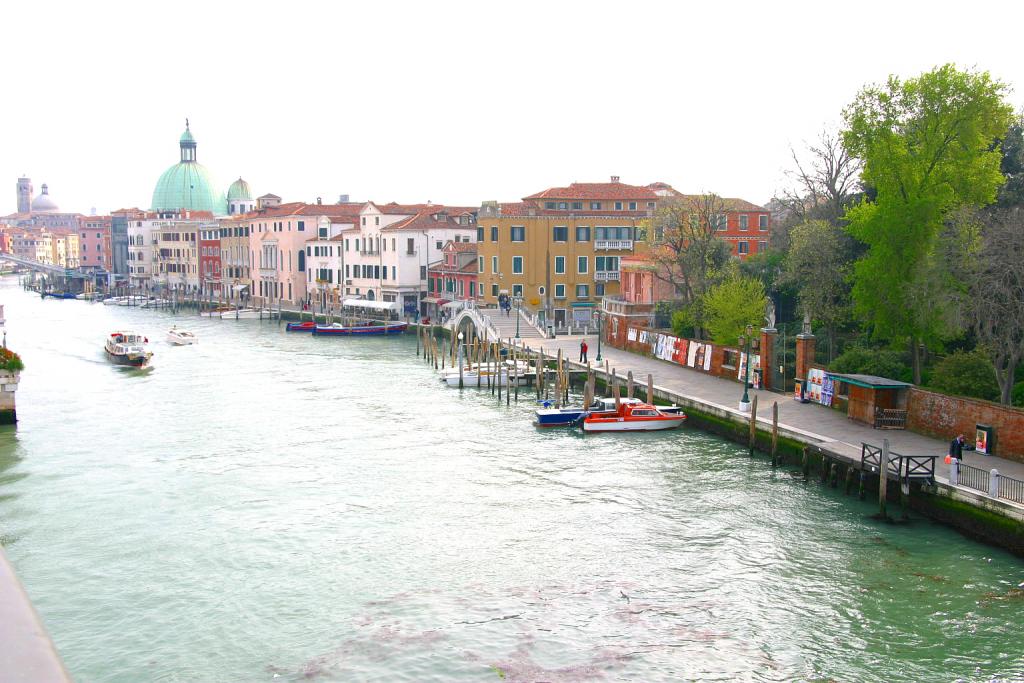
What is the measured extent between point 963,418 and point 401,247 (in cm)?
5079

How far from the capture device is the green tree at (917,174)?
27781 mm

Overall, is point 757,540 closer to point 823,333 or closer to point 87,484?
point 87,484

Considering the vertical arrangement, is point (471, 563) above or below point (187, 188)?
below

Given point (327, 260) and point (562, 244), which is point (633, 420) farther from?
point (327, 260)

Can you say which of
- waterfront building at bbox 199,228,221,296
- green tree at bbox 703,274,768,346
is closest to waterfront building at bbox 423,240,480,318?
green tree at bbox 703,274,768,346

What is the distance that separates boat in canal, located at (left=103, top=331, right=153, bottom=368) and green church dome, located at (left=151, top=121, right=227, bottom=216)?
75435 mm

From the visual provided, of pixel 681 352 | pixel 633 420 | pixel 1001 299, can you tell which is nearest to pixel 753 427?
pixel 633 420

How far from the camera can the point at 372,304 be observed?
70.5 metres

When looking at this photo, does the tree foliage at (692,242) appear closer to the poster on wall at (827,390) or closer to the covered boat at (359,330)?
the poster on wall at (827,390)

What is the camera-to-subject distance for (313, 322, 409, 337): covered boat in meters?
64.1

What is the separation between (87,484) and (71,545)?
16.6 ft

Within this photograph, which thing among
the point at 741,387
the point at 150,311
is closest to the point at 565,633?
the point at 741,387

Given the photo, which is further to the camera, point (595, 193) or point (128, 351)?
point (595, 193)

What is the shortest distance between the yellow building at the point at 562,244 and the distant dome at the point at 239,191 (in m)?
71.9
